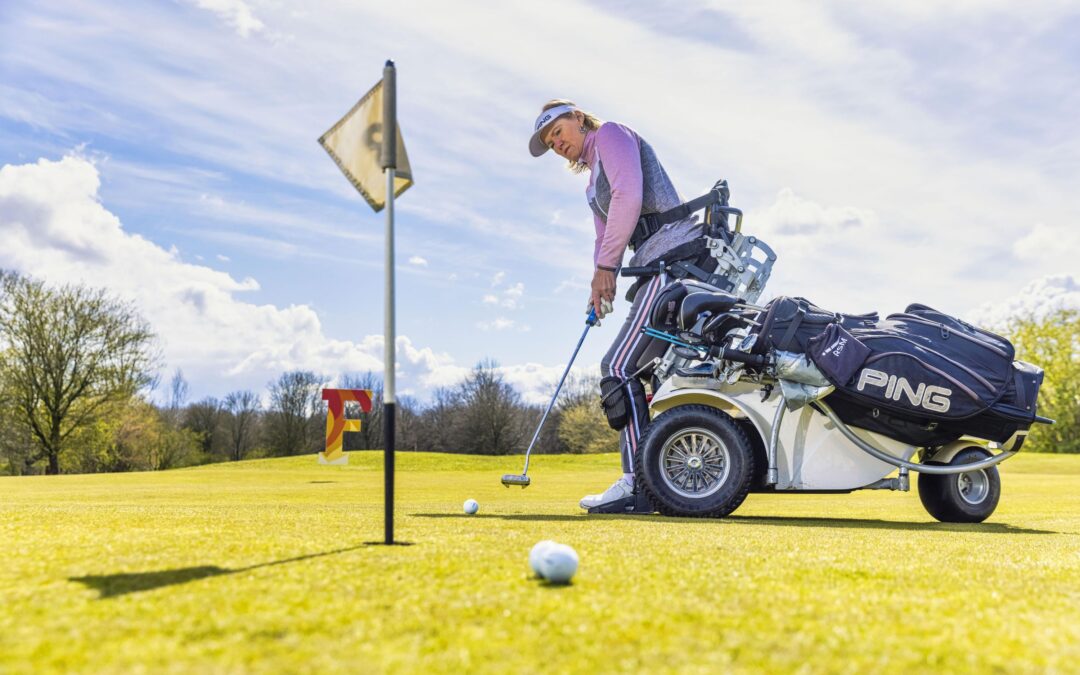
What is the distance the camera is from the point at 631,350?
22.2 feet

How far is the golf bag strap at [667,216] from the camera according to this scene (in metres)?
7.00

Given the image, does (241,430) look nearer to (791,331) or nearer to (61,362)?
(61,362)

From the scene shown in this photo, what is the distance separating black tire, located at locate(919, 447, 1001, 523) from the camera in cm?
690

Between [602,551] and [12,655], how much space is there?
92.1 inches

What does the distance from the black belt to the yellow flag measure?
10.4 ft

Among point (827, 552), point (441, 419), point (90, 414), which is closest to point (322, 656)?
point (827, 552)

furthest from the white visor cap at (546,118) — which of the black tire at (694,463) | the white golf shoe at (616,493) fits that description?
the white golf shoe at (616,493)

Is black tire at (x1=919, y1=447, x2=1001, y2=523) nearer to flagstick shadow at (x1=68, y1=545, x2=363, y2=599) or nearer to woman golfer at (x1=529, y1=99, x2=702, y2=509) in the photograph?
woman golfer at (x1=529, y1=99, x2=702, y2=509)

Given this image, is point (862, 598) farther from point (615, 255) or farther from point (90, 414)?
point (90, 414)

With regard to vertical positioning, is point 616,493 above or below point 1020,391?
below

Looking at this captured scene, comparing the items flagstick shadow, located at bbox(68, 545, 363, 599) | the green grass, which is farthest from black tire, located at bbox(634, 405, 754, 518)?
flagstick shadow, located at bbox(68, 545, 363, 599)

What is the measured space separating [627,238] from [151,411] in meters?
58.2

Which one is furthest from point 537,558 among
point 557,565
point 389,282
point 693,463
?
point 693,463

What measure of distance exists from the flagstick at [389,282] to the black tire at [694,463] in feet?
9.09
